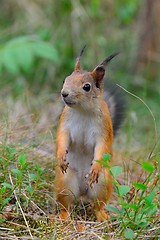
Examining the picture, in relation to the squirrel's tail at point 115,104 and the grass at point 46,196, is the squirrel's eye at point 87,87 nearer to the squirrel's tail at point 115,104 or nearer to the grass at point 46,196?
the grass at point 46,196

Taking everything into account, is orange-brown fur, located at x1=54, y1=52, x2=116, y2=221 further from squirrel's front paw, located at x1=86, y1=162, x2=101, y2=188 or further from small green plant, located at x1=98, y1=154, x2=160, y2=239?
small green plant, located at x1=98, y1=154, x2=160, y2=239

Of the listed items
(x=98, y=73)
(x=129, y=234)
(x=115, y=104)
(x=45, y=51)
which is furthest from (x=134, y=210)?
(x=45, y=51)

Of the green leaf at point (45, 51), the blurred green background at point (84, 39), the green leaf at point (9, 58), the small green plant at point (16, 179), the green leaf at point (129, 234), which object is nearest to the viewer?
the green leaf at point (129, 234)

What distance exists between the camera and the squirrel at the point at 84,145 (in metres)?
3.57

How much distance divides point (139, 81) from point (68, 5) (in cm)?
138

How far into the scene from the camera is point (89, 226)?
3.31m

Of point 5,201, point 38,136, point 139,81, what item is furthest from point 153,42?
point 5,201

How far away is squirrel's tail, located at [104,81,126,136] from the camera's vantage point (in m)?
4.32

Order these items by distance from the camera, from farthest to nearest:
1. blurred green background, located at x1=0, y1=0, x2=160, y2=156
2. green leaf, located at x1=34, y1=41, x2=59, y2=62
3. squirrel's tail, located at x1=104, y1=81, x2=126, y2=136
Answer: blurred green background, located at x1=0, y1=0, x2=160, y2=156 → green leaf, located at x1=34, y1=41, x2=59, y2=62 → squirrel's tail, located at x1=104, y1=81, x2=126, y2=136

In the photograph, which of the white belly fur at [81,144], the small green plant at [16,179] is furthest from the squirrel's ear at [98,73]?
the small green plant at [16,179]

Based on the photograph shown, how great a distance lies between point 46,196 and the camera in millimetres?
3666

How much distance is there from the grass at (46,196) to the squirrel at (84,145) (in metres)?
0.10

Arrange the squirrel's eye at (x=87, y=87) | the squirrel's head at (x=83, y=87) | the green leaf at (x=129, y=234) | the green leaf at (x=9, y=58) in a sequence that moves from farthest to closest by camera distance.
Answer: the green leaf at (x=9, y=58)
the squirrel's eye at (x=87, y=87)
the squirrel's head at (x=83, y=87)
the green leaf at (x=129, y=234)

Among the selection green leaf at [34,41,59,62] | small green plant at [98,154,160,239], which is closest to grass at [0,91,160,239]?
small green plant at [98,154,160,239]
